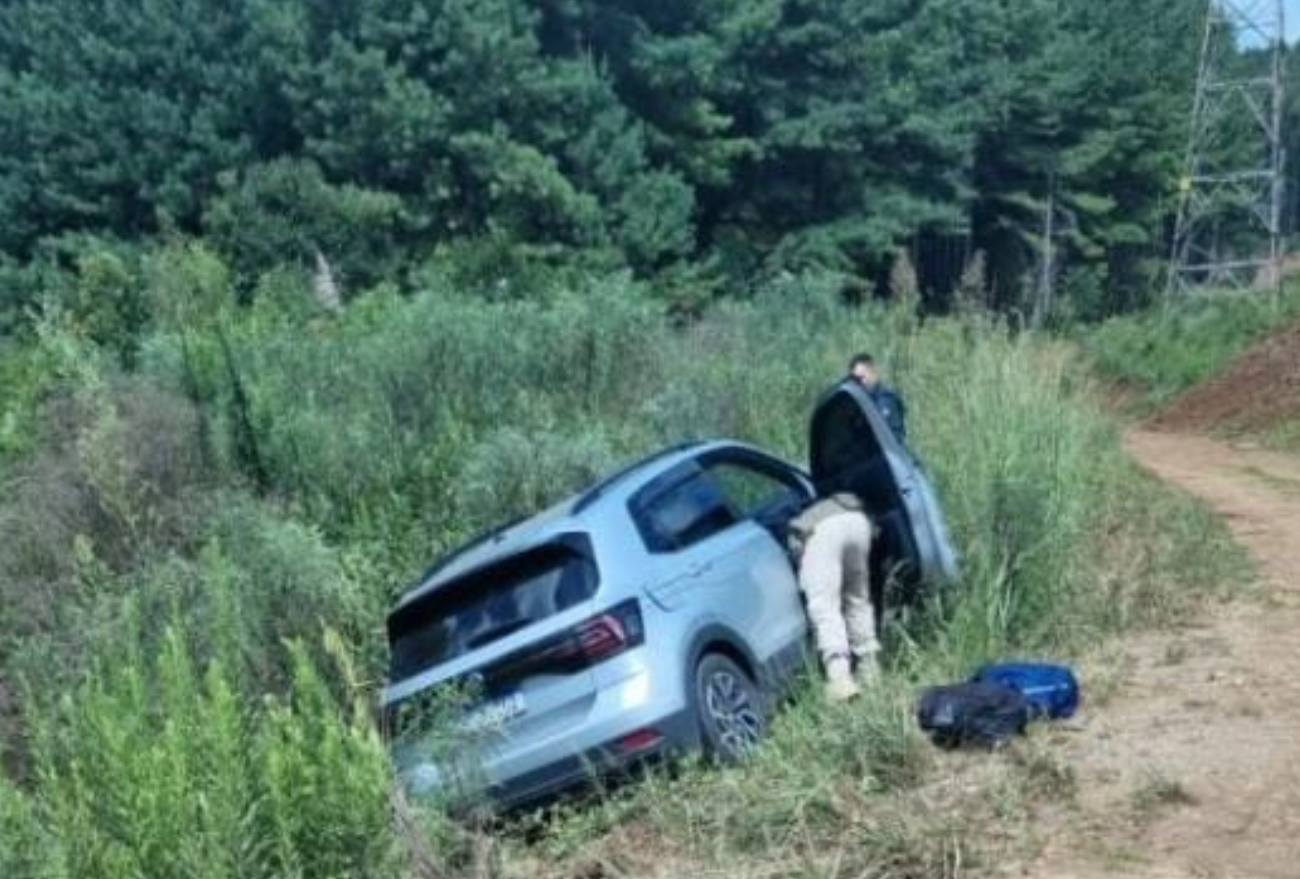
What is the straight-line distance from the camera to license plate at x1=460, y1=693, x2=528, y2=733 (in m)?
7.62

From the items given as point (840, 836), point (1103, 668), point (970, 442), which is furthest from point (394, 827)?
point (970, 442)

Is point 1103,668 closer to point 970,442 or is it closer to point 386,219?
point 970,442

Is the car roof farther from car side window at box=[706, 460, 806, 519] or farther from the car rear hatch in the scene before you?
car side window at box=[706, 460, 806, 519]

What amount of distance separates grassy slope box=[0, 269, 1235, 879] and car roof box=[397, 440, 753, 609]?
1.06 m

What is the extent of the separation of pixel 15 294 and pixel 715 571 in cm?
2459

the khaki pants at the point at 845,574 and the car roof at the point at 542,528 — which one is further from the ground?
the car roof at the point at 542,528

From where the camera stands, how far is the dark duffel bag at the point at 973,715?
7.20 meters

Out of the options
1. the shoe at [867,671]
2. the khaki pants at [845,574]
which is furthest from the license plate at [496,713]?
the khaki pants at [845,574]

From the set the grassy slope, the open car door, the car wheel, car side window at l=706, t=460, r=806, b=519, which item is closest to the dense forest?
the grassy slope

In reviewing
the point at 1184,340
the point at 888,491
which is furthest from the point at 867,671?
the point at 1184,340

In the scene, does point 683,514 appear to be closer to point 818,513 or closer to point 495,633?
point 818,513

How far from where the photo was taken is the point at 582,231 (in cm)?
3055

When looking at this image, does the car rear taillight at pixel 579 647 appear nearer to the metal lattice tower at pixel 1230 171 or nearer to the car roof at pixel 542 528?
the car roof at pixel 542 528

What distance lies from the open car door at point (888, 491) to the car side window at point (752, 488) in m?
0.29
